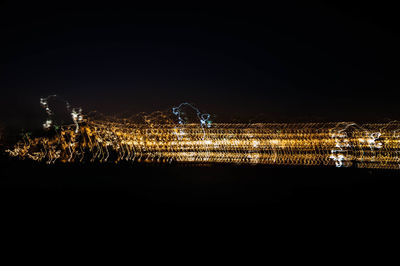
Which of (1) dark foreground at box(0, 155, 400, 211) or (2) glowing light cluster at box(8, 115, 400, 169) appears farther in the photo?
(2) glowing light cluster at box(8, 115, 400, 169)

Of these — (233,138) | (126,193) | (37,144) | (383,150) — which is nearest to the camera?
(126,193)

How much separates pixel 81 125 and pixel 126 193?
5.65 metres

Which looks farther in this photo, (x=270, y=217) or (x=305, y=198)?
(x=305, y=198)

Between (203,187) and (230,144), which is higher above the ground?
(230,144)

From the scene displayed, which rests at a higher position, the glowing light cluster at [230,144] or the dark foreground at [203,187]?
the glowing light cluster at [230,144]

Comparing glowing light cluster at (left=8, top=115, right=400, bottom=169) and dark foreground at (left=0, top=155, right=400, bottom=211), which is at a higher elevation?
glowing light cluster at (left=8, top=115, right=400, bottom=169)

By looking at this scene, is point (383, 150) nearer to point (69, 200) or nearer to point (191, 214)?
point (191, 214)

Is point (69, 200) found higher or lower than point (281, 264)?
higher

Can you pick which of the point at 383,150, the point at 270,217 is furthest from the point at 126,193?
the point at 383,150

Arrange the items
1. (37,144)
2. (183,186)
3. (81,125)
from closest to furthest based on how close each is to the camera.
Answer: (183,186) < (37,144) < (81,125)

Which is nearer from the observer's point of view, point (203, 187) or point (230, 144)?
point (203, 187)

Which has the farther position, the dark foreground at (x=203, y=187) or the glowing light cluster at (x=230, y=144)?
the glowing light cluster at (x=230, y=144)

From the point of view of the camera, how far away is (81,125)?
25.6 ft

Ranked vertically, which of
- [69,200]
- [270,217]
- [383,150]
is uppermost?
[383,150]
